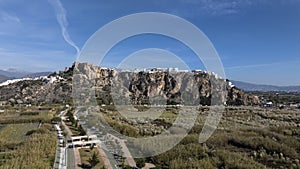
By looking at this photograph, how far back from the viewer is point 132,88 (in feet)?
211

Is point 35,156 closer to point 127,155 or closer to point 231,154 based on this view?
point 127,155

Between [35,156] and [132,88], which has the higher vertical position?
[132,88]

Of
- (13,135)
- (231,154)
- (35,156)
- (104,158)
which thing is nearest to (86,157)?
(104,158)

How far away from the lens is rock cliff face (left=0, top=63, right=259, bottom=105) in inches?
2122

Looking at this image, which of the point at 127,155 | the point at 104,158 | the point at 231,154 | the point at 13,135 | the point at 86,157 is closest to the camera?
the point at 231,154

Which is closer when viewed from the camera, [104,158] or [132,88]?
[104,158]

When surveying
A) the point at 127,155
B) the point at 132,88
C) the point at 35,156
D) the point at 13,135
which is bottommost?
the point at 13,135

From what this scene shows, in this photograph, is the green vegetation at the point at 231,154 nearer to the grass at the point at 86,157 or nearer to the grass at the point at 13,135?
the grass at the point at 86,157

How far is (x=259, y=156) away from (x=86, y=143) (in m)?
8.26

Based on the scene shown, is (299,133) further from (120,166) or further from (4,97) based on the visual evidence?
(4,97)

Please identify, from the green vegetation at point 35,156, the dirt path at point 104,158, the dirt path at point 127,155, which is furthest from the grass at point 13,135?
the dirt path at point 127,155

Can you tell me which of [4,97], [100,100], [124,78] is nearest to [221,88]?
[124,78]

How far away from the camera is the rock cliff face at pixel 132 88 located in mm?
53906

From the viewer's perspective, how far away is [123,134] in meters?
18.0
